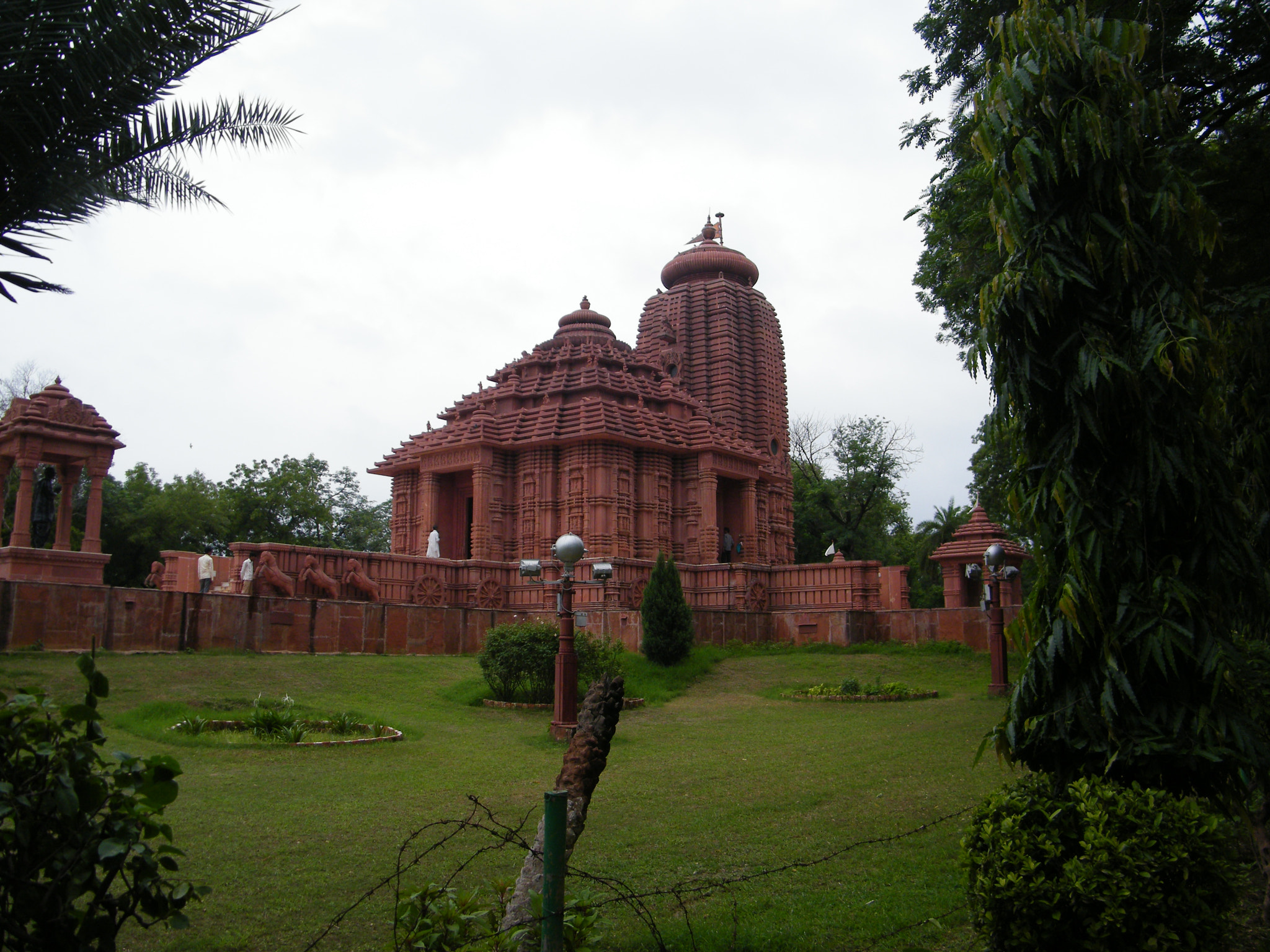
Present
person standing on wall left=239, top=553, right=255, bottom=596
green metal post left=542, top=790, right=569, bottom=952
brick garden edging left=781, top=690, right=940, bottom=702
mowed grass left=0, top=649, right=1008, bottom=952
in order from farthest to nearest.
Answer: person standing on wall left=239, top=553, right=255, bottom=596, brick garden edging left=781, top=690, right=940, bottom=702, mowed grass left=0, top=649, right=1008, bottom=952, green metal post left=542, top=790, right=569, bottom=952

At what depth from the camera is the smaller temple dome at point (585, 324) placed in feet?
97.6

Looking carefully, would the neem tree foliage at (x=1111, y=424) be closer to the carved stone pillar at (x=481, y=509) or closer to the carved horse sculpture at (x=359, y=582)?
the carved horse sculpture at (x=359, y=582)

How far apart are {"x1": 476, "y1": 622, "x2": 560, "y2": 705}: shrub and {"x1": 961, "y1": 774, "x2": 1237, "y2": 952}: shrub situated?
10464mm

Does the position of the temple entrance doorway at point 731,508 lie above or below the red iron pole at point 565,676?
above

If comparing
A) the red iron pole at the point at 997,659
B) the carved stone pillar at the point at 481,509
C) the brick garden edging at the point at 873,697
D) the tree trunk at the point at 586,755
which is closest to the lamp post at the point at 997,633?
the red iron pole at the point at 997,659

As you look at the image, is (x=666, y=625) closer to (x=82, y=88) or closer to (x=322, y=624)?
(x=322, y=624)

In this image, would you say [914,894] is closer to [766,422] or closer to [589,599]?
[589,599]

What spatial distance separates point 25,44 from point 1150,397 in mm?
5620

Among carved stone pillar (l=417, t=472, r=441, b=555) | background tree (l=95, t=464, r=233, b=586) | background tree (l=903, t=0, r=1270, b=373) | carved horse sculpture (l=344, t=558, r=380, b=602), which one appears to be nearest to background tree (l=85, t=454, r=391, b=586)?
background tree (l=95, t=464, r=233, b=586)

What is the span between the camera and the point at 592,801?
8.05 meters

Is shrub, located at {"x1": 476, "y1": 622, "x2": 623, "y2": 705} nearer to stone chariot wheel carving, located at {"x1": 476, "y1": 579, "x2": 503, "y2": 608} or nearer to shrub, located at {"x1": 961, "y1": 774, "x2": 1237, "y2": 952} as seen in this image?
stone chariot wheel carving, located at {"x1": 476, "y1": 579, "x2": 503, "y2": 608}

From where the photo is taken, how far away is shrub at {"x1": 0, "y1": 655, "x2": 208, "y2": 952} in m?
2.77

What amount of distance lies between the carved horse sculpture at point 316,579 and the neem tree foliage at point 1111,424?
51.5 feet

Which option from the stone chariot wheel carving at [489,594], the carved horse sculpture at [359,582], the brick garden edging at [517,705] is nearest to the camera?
the brick garden edging at [517,705]
